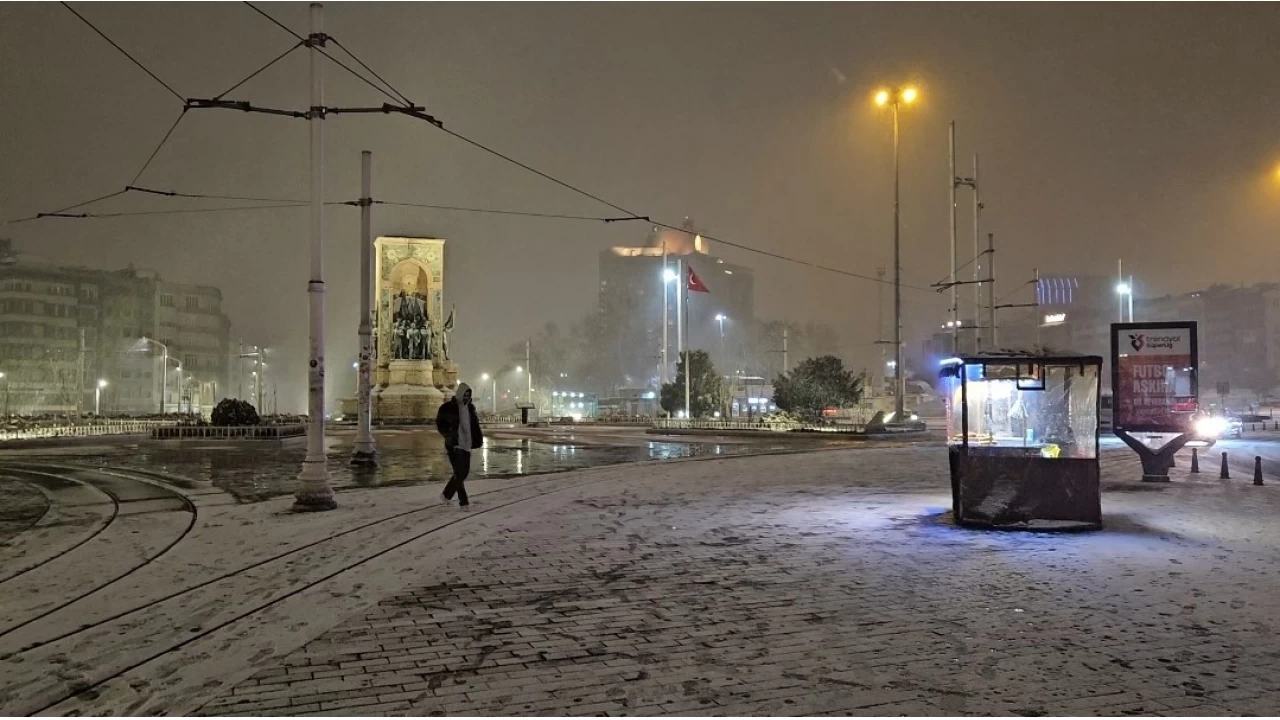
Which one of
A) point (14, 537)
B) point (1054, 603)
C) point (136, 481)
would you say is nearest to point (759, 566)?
point (1054, 603)

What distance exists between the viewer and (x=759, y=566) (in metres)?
8.27

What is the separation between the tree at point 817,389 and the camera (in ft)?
147

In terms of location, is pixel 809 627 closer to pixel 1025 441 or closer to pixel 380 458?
pixel 1025 441

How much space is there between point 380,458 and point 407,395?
25637 mm

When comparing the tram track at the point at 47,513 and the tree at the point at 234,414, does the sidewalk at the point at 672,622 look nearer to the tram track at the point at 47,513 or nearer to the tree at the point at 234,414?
the tram track at the point at 47,513

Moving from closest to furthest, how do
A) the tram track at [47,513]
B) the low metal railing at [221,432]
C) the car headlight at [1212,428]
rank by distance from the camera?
the tram track at [47,513] → the low metal railing at [221,432] → the car headlight at [1212,428]

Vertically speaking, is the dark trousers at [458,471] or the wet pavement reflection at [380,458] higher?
the dark trousers at [458,471]

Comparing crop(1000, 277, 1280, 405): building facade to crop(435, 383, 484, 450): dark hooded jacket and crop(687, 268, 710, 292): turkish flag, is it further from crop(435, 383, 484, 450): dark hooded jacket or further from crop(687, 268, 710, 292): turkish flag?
crop(435, 383, 484, 450): dark hooded jacket

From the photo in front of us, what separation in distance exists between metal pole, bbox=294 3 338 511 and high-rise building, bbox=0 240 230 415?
268 ft

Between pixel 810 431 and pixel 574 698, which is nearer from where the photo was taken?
pixel 574 698

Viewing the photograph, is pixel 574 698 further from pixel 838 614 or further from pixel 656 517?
pixel 656 517

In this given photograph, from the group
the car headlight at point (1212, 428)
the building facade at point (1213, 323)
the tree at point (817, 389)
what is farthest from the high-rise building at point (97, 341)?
the building facade at point (1213, 323)

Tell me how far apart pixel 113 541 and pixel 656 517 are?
6805mm

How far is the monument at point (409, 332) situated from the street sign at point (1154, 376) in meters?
36.9
